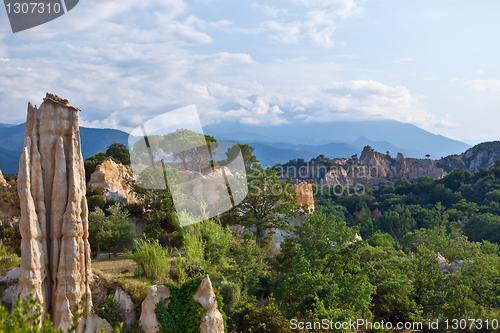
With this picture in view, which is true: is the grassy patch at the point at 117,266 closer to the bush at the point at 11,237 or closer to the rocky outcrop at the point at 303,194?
the bush at the point at 11,237

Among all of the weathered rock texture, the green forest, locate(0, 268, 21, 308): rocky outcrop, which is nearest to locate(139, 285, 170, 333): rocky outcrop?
the weathered rock texture

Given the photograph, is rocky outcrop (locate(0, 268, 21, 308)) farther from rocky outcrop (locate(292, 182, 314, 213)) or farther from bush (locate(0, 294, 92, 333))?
rocky outcrop (locate(292, 182, 314, 213))

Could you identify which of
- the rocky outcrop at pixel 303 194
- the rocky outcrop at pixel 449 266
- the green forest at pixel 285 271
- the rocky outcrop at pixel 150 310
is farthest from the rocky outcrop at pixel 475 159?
the rocky outcrop at pixel 150 310

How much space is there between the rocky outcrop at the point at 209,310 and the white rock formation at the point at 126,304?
7.11ft

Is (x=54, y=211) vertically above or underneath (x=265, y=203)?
above

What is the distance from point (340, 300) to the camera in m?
13.4

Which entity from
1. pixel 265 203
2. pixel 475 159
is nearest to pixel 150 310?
pixel 265 203

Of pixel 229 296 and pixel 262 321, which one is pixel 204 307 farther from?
pixel 262 321

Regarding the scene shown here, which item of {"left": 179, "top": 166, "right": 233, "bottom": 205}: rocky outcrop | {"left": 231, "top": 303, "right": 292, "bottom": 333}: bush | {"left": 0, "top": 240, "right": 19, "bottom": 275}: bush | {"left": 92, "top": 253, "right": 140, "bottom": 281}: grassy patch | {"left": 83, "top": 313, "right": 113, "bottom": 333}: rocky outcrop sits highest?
{"left": 179, "top": 166, "right": 233, "bottom": 205}: rocky outcrop

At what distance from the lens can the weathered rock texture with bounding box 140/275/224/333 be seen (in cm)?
1024

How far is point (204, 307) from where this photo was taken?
1041cm

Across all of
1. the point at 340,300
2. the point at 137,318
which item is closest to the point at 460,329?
the point at 340,300

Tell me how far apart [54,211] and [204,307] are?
544 centimetres

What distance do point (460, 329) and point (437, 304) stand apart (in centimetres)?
192
